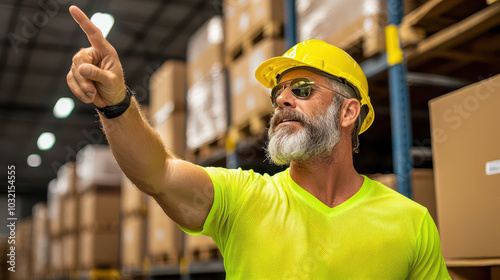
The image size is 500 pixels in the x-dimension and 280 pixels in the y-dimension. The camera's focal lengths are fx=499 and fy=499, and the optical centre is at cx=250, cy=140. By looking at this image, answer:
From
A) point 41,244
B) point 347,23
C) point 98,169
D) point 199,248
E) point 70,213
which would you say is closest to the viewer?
point 347,23

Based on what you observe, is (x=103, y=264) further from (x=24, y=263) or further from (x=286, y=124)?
(x=24, y=263)

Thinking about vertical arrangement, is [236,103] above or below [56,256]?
above

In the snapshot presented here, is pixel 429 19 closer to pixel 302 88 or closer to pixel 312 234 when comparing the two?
pixel 302 88

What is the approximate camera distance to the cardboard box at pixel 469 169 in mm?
2469

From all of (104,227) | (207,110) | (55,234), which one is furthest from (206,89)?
(55,234)

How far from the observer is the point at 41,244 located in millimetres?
14242

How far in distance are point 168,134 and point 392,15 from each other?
4.07 metres

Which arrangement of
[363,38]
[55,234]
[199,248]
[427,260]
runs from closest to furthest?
1. [427,260]
2. [363,38]
3. [199,248]
4. [55,234]

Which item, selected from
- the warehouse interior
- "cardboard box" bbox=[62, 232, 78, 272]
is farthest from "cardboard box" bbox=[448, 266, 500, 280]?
"cardboard box" bbox=[62, 232, 78, 272]

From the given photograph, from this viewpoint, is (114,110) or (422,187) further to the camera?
(422,187)

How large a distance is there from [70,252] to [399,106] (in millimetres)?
9358

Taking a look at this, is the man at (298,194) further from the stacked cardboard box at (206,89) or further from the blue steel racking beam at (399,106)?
the stacked cardboard box at (206,89)

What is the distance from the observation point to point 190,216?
2037 mm

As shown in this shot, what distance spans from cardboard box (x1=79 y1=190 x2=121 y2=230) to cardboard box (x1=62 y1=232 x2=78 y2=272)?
4.25 feet
